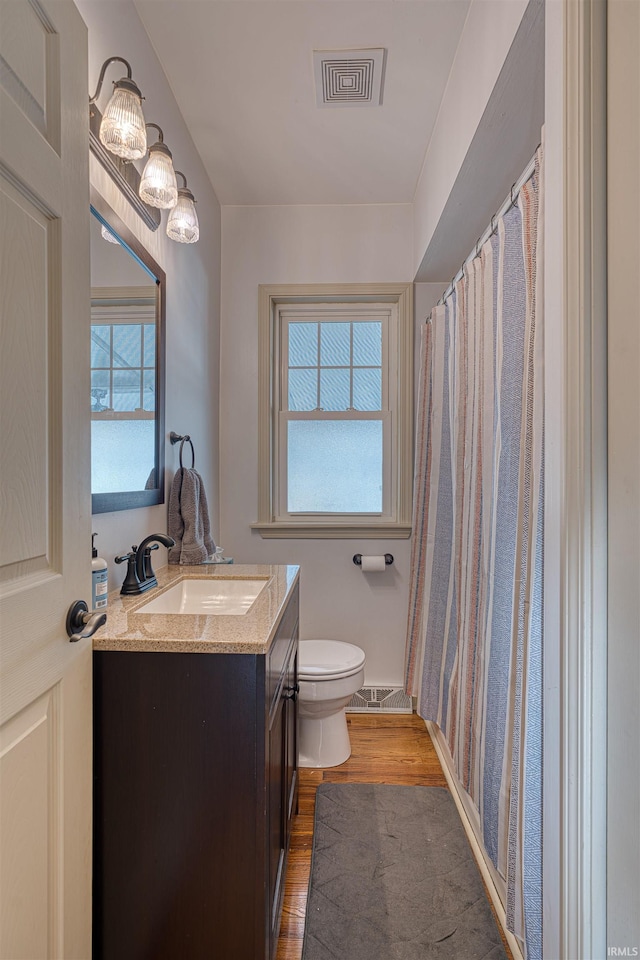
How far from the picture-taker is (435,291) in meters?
2.50

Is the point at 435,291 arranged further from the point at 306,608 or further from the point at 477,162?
the point at 306,608

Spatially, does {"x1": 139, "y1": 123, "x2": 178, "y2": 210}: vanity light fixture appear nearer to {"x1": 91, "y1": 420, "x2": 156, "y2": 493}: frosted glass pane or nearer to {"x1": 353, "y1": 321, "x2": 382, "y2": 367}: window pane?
{"x1": 91, "y1": 420, "x2": 156, "y2": 493}: frosted glass pane

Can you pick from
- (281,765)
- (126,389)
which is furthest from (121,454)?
(281,765)

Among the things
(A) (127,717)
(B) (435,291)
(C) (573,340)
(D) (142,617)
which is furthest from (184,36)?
(A) (127,717)

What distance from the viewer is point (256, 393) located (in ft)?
8.25

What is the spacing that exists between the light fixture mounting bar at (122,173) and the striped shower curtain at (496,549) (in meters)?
1.01

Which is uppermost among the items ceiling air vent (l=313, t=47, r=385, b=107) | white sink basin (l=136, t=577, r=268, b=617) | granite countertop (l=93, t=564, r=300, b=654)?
ceiling air vent (l=313, t=47, r=385, b=107)

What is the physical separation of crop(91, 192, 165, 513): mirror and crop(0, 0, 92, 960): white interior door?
346 mm

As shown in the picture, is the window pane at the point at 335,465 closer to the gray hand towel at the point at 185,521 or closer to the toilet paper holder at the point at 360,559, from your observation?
the toilet paper holder at the point at 360,559

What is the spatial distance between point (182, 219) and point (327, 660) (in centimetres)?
169

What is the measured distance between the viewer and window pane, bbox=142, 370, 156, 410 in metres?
1.54

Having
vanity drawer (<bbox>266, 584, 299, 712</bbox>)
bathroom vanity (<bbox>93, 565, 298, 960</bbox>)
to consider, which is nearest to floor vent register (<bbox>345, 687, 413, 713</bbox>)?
vanity drawer (<bbox>266, 584, 299, 712</bbox>)

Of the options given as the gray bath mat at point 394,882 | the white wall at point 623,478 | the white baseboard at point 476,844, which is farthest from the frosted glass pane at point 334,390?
the white wall at point 623,478

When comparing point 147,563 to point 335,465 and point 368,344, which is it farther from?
point 368,344
